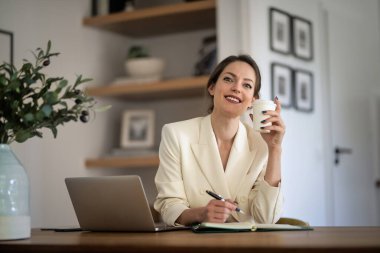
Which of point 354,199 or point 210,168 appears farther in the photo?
point 354,199

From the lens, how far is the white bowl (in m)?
4.02

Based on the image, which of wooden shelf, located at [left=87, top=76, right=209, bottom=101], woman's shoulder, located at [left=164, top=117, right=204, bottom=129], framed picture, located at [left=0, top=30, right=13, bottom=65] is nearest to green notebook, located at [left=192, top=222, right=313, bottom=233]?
woman's shoulder, located at [left=164, top=117, right=204, bottom=129]

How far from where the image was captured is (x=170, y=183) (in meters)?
2.18

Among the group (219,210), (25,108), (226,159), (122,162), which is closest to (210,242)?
(219,210)

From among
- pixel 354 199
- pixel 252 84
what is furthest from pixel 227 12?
pixel 354 199

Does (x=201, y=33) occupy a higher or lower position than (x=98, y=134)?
higher

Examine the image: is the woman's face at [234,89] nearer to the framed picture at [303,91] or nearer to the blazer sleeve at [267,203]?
the blazer sleeve at [267,203]

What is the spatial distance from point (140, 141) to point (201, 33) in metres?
0.83

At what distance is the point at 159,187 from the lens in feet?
7.22

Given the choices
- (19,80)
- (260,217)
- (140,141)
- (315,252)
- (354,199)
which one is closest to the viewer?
(315,252)

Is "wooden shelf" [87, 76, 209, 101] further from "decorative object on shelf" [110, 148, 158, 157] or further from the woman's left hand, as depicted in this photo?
the woman's left hand

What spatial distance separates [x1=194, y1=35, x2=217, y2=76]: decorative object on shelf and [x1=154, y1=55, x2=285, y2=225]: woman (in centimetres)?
138

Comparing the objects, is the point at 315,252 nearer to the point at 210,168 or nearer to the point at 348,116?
the point at 210,168

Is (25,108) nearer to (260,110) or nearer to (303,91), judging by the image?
(260,110)
